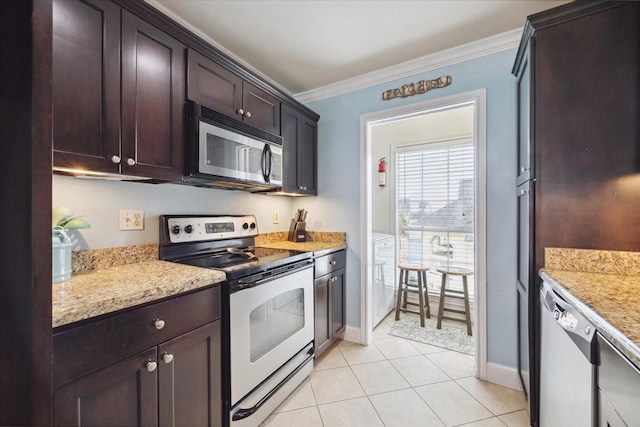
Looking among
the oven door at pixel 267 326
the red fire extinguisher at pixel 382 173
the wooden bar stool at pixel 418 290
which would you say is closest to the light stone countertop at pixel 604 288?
the oven door at pixel 267 326

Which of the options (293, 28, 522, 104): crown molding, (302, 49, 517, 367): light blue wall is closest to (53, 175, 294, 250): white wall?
(293, 28, 522, 104): crown molding

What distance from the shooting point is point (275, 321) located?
66.0 inches

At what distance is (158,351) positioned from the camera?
1.06 m

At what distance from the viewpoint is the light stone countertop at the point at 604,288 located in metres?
0.68

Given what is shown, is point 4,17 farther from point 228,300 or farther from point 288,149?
point 288,149

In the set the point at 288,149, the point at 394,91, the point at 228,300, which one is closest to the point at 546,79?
the point at 394,91

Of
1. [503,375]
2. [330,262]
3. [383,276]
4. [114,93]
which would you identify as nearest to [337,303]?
[330,262]

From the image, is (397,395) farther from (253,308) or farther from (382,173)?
(382,173)

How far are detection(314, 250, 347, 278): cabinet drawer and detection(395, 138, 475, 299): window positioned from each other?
4.23 ft

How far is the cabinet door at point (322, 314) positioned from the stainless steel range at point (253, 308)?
98 mm

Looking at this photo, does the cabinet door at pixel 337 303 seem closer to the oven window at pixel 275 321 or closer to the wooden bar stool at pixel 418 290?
the oven window at pixel 275 321

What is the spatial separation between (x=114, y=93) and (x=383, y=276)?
2743 mm

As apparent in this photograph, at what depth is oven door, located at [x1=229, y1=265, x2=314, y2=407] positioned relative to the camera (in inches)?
54.5

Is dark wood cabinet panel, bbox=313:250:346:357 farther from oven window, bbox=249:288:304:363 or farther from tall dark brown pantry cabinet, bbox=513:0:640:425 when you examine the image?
tall dark brown pantry cabinet, bbox=513:0:640:425
